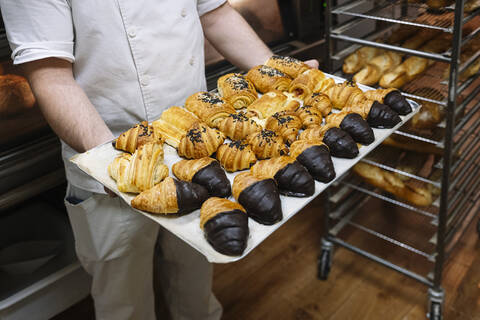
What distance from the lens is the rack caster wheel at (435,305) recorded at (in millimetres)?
2070

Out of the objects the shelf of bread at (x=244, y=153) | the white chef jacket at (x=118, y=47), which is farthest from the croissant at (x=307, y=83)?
the white chef jacket at (x=118, y=47)

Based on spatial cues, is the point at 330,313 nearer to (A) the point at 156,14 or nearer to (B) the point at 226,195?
(B) the point at 226,195

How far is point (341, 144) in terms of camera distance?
4.20 feet

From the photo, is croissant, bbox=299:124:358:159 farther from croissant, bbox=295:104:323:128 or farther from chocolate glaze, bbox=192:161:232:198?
chocolate glaze, bbox=192:161:232:198

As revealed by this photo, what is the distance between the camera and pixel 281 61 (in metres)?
1.70

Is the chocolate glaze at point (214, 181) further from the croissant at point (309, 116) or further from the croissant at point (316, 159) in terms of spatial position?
the croissant at point (309, 116)

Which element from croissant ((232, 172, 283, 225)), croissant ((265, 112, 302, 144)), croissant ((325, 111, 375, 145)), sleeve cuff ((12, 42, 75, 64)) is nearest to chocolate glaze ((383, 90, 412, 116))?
croissant ((325, 111, 375, 145))

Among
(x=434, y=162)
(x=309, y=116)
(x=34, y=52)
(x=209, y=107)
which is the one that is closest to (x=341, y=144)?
(x=309, y=116)

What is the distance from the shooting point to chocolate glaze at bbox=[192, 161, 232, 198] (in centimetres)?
119

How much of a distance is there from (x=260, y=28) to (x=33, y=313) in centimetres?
157

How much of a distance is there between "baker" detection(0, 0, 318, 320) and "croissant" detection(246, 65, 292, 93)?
158 millimetres

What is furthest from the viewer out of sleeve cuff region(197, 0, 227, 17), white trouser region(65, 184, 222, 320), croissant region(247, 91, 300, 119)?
sleeve cuff region(197, 0, 227, 17)

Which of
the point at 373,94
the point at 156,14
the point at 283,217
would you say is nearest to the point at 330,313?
the point at 373,94

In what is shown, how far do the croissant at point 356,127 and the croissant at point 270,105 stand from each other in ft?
0.65
